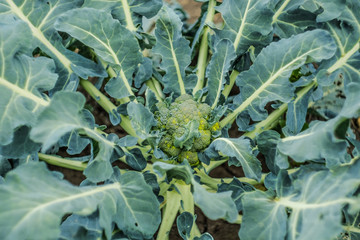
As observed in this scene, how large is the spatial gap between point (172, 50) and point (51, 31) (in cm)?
40

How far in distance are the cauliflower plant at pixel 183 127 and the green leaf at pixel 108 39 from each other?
0.53ft

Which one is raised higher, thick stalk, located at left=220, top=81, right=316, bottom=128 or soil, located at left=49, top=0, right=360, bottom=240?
thick stalk, located at left=220, top=81, right=316, bottom=128

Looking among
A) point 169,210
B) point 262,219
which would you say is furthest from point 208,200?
point 169,210

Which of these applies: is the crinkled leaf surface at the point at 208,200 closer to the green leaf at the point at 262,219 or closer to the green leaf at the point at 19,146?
the green leaf at the point at 262,219

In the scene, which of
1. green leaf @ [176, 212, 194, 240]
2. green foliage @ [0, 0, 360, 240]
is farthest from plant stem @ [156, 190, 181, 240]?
green leaf @ [176, 212, 194, 240]

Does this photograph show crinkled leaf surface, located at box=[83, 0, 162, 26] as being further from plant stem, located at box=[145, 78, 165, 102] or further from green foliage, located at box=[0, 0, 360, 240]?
plant stem, located at box=[145, 78, 165, 102]

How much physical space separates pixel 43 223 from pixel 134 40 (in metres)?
0.64

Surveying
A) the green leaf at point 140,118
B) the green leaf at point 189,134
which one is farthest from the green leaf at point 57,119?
the green leaf at point 189,134

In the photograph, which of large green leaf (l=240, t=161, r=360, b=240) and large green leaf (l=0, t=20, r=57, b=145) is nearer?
large green leaf (l=240, t=161, r=360, b=240)

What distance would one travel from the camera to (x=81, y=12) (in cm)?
105

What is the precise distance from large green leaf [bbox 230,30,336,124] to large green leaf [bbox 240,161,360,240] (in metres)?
0.27

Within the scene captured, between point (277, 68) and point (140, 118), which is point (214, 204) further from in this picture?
point (277, 68)

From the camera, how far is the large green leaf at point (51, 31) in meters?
1.15

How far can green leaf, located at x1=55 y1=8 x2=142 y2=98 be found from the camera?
1.06m
